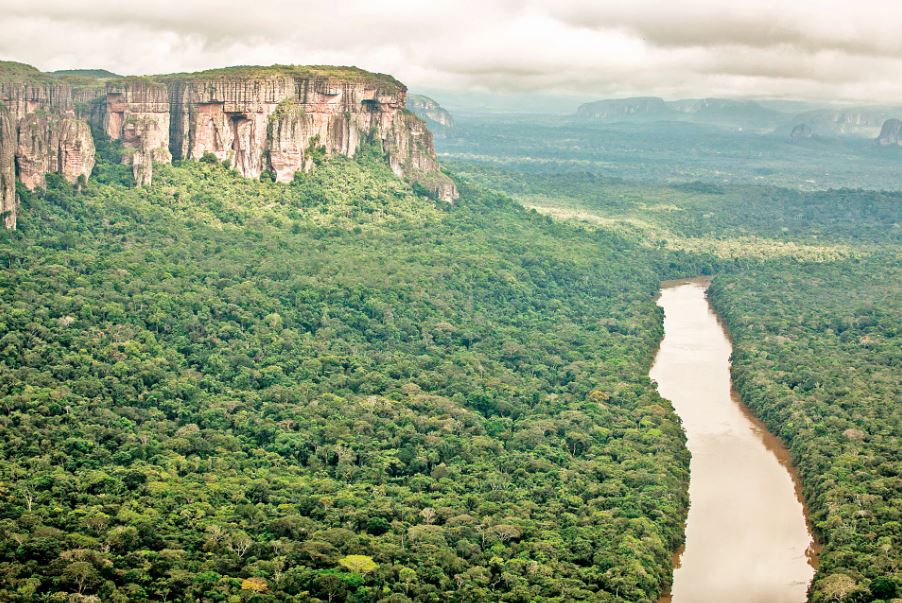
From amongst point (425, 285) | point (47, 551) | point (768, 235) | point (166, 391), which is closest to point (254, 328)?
point (166, 391)

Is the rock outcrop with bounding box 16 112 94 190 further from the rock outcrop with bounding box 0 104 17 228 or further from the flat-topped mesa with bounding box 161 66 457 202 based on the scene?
the flat-topped mesa with bounding box 161 66 457 202

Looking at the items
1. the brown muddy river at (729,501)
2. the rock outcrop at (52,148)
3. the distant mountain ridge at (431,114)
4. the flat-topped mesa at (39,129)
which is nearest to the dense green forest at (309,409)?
the rock outcrop at (52,148)

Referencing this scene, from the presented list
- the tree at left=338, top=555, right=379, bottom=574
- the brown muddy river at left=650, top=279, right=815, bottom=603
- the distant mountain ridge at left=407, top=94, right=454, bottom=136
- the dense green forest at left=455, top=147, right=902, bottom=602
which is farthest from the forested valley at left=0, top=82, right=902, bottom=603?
the distant mountain ridge at left=407, top=94, right=454, bottom=136

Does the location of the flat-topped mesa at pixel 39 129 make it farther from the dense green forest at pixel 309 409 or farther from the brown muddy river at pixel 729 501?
the brown muddy river at pixel 729 501

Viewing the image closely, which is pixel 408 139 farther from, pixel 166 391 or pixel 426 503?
pixel 426 503

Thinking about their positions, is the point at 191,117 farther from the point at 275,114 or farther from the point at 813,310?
the point at 813,310
